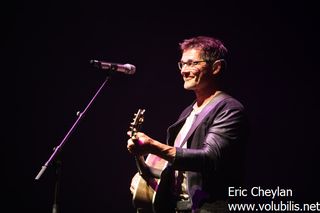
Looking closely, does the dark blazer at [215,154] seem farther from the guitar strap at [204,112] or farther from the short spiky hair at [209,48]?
the short spiky hair at [209,48]

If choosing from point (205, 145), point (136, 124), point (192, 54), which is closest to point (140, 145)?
point (136, 124)

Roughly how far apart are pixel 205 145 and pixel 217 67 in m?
0.80

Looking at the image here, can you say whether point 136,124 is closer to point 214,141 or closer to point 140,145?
point 140,145

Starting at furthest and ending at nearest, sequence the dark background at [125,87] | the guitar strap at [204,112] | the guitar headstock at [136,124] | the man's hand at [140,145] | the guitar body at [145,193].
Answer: the dark background at [125,87] < the guitar body at [145,193] < the guitar strap at [204,112] < the guitar headstock at [136,124] < the man's hand at [140,145]

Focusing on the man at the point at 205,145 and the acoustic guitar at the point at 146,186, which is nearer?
the man at the point at 205,145

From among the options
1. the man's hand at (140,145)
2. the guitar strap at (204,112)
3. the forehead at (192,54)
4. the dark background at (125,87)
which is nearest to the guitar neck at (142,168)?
the guitar strap at (204,112)

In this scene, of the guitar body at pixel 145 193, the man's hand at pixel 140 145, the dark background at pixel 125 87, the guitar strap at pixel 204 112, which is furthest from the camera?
the dark background at pixel 125 87

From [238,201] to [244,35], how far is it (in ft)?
7.76

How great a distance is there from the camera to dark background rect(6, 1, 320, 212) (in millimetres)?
4266

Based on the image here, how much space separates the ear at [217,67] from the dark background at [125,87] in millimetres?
1349

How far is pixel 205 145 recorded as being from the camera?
8.53 ft

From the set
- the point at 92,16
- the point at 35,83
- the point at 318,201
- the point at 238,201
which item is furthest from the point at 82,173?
the point at 318,201

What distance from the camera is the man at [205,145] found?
2.49 metres

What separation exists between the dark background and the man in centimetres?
142
